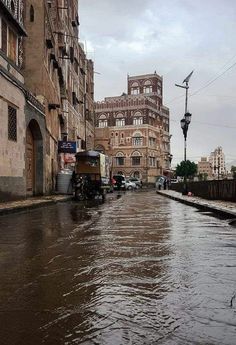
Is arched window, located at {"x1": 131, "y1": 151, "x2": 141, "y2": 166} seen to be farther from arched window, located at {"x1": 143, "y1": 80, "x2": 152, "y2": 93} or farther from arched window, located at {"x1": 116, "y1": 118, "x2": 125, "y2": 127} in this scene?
arched window, located at {"x1": 143, "y1": 80, "x2": 152, "y2": 93}

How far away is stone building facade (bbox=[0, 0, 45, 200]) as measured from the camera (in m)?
22.8

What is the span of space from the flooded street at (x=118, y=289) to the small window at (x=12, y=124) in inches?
550

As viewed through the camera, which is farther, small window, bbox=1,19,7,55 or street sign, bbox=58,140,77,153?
street sign, bbox=58,140,77,153

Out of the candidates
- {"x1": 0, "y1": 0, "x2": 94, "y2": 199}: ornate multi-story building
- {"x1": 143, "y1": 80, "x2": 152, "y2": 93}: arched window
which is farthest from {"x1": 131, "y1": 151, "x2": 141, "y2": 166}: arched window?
{"x1": 0, "y1": 0, "x2": 94, "y2": 199}: ornate multi-story building

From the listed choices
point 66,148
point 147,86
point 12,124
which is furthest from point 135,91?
point 12,124

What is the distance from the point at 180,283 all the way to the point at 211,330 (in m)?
1.85

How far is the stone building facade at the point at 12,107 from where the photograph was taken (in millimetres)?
22781

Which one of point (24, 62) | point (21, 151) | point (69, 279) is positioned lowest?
point (69, 279)

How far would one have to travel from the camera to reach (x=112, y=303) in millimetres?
5121

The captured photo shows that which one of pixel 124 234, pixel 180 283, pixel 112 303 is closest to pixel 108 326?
pixel 112 303

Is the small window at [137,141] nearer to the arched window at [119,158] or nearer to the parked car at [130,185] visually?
the arched window at [119,158]

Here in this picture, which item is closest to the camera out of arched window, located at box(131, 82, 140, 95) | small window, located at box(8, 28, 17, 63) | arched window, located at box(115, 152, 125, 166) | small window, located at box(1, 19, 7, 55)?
small window, located at box(1, 19, 7, 55)

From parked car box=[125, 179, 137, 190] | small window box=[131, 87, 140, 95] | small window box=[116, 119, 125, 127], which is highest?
small window box=[131, 87, 140, 95]

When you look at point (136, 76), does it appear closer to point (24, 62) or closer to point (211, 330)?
point (24, 62)
